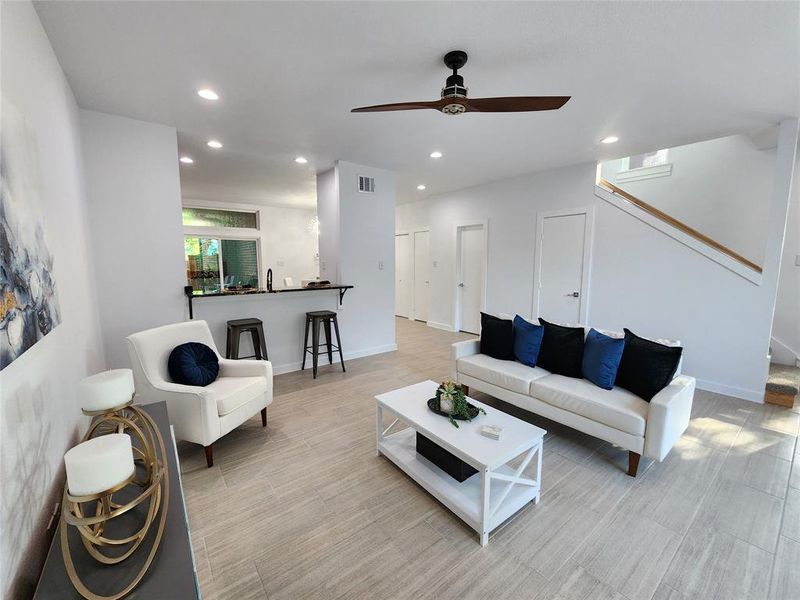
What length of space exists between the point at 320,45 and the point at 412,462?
260 cm

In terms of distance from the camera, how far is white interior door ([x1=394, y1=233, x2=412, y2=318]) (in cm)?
752

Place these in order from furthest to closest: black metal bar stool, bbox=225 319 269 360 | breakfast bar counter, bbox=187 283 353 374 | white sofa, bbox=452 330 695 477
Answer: breakfast bar counter, bbox=187 283 353 374, black metal bar stool, bbox=225 319 269 360, white sofa, bbox=452 330 695 477

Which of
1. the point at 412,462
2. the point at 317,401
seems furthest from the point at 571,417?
the point at 317,401

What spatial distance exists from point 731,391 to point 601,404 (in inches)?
95.6

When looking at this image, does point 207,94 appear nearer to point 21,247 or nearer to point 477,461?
point 21,247

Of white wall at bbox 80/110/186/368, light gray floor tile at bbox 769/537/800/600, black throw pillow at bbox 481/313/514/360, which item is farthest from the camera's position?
black throw pillow at bbox 481/313/514/360

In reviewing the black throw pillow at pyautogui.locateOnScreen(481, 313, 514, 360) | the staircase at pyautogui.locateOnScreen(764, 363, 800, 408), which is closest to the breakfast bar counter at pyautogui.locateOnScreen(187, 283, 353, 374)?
the black throw pillow at pyautogui.locateOnScreen(481, 313, 514, 360)

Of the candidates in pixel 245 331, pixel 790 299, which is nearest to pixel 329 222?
pixel 245 331

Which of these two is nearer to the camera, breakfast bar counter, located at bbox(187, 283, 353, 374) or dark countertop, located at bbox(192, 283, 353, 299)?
dark countertop, located at bbox(192, 283, 353, 299)

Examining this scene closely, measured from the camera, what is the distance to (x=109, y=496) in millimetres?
938

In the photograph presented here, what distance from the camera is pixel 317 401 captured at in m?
3.35

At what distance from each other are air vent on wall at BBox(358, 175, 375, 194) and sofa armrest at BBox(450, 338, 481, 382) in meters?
2.49

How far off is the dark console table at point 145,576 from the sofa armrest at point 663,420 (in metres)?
2.39

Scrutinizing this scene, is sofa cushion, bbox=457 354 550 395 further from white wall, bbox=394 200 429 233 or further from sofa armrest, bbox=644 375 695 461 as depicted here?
white wall, bbox=394 200 429 233
